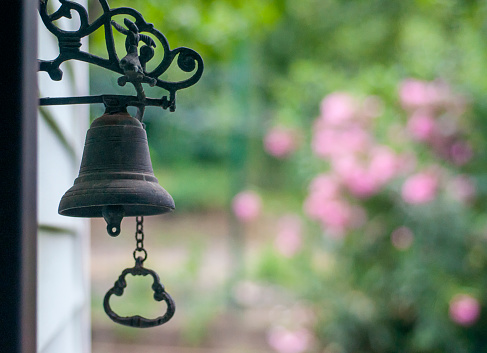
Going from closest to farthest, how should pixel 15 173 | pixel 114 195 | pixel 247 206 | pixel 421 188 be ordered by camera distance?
pixel 15 173 < pixel 114 195 < pixel 421 188 < pixel 247 206

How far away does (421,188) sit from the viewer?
3158 mm

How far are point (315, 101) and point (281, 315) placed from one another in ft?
5.00

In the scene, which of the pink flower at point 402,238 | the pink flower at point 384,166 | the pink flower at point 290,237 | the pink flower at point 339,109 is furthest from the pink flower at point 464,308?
the pink flower at point 339,109

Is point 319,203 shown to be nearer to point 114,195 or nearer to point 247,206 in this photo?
point 247,206

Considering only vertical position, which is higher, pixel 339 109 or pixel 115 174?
pixel 339 109

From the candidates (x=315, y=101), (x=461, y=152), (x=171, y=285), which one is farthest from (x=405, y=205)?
(x=171, y=285)

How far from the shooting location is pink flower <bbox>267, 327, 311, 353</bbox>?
352cm

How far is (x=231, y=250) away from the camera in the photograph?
175 inches

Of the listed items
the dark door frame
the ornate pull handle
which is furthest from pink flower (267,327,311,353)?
the dark door frame

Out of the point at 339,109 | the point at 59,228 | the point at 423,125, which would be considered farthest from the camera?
the point at 339,109

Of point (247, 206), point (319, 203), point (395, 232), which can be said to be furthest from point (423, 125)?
point (247, 206)

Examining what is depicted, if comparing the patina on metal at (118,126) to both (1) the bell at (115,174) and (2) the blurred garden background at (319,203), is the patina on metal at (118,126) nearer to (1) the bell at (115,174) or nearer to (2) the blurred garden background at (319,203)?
(1) the bell at (115,174)

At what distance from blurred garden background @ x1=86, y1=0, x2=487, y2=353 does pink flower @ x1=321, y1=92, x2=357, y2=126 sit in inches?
0.4

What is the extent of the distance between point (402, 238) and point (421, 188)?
41 centimetres
